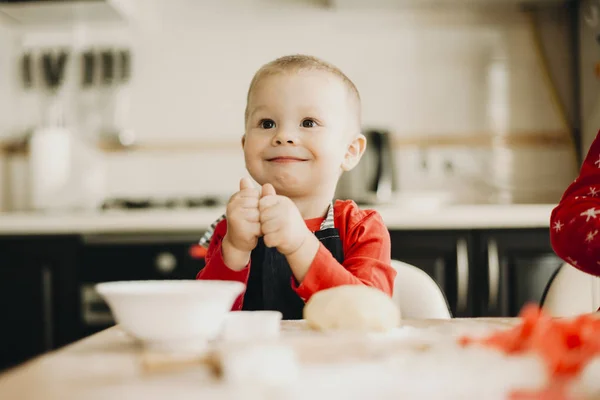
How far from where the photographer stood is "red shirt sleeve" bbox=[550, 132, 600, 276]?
96 cm

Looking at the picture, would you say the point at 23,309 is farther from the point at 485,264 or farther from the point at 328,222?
the point at 485,264

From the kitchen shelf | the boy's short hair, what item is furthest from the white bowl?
the kitchen shelf

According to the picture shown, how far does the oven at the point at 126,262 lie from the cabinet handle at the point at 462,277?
786 mm

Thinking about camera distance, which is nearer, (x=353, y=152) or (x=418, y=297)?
(x=418, y=297)

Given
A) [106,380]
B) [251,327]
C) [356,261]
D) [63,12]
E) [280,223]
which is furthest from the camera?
[63,12]

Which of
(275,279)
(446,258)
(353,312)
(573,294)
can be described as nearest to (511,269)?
(446,258)

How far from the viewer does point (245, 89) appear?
2.52 meters

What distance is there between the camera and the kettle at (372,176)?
2.22 metres

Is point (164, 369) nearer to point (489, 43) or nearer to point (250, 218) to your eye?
point (250, 218)

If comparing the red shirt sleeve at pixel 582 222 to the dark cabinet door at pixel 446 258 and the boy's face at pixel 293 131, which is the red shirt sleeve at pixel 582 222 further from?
the dark cabinet door at pixel 446 258

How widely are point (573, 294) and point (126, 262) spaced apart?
4.38 ft

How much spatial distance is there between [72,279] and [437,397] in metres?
1.77

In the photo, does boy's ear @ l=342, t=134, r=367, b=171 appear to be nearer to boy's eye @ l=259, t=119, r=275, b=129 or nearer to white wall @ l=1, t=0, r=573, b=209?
boy's eye @ l=259, t=119, r=275, b=129

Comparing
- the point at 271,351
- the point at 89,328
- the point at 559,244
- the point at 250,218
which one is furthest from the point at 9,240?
the point at 271,351
